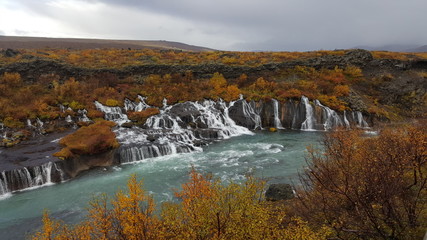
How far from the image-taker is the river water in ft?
51.9

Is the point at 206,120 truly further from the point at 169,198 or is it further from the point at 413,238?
the point at 413,238

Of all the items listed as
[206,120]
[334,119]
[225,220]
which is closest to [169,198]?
[225,220]

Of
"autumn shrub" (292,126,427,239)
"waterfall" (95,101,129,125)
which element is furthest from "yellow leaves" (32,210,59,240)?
"waterfall" (95,101,129,125)

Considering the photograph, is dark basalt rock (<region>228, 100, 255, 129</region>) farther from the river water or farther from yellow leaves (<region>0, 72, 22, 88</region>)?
yellow leaves (<region>0, 72, 22, 88</region>)

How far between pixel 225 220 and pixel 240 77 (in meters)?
41.6

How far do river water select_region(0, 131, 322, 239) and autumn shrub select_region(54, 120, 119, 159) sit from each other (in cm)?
234

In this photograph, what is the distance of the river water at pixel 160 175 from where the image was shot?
1582 cm

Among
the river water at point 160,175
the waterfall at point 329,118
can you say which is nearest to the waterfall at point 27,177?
the river water at point 160,175

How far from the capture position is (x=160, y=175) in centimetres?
2141

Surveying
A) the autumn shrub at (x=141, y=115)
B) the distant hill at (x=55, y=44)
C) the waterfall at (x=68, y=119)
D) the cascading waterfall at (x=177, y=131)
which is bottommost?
the cascading waterfall at (x=177, y=131)

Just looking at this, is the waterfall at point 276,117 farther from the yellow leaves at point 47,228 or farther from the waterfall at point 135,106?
the yellow leaves at point 47,228

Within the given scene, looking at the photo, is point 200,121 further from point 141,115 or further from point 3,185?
point 3,185

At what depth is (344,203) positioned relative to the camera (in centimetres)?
1019

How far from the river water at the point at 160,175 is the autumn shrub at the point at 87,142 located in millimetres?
2337
